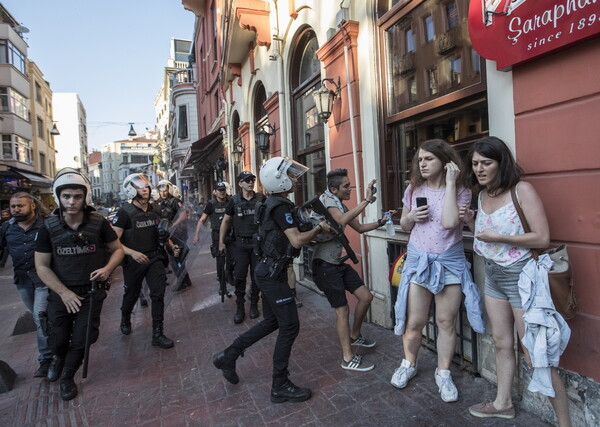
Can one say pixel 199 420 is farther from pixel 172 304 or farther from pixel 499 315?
pixel 172 304

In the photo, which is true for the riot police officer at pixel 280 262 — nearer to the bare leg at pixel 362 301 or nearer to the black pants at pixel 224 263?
the bare leg at pixel 362 301

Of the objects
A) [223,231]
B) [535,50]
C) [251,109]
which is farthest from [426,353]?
[251,109]

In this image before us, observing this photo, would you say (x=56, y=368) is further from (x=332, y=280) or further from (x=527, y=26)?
(x=527, y=26)

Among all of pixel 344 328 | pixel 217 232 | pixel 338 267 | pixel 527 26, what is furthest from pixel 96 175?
pixel 527 26

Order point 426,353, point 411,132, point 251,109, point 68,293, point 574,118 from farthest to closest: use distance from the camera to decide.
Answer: point 251,109
point 411,132
point 426,353
point 68,293
point 574,118

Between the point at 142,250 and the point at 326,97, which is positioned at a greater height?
the point at 326,97

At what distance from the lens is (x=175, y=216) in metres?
6.34

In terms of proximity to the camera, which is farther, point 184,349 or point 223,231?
point 223,231

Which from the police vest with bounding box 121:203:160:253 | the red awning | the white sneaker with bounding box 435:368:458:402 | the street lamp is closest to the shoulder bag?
the white sneaker with bounding box 435:368:458:402

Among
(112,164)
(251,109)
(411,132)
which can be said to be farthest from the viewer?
(112,164)

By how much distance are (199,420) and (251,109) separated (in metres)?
7.82

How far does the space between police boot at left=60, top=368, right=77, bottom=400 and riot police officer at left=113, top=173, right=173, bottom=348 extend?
99 cm

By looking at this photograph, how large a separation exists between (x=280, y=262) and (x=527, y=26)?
2326 mm

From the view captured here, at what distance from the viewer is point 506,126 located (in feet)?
8.59
